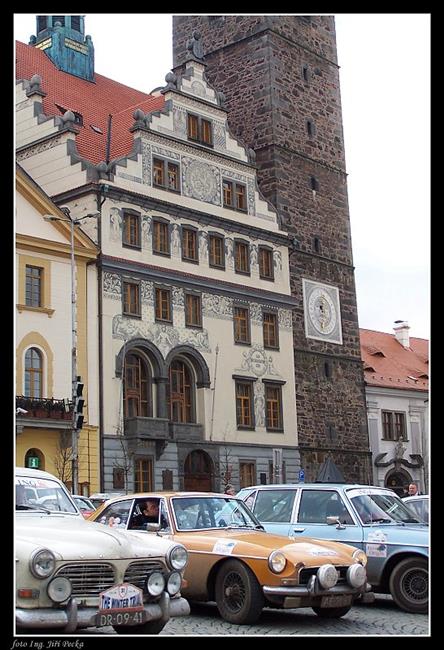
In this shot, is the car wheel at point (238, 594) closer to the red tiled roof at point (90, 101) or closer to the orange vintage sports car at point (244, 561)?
the orange vintage sports car at point (244, 561)

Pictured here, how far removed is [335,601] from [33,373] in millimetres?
23435

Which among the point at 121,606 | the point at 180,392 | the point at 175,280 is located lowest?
the point at 121,606

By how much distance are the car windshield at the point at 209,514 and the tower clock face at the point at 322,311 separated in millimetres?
31842

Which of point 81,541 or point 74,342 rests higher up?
point 74,342

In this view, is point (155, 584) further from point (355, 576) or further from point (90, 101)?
point (90, 101)

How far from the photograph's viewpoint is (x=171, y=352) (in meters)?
38.0

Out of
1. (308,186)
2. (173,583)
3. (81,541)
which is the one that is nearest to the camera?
(81,541)

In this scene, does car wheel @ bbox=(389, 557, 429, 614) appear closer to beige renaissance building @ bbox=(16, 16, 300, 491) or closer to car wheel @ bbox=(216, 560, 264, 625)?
car wheel @ bbox=(216, 560, 264, 625)

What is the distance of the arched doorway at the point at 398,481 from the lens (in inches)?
1978

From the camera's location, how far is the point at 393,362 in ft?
188

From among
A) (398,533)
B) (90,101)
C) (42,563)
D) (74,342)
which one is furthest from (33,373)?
(42,563)

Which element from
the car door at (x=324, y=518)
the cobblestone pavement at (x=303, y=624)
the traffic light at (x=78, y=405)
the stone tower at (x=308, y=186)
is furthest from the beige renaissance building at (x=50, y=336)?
the cobblestone pavement at (x=303, y=624)
